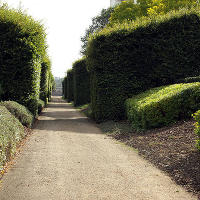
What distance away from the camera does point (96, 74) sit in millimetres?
13039

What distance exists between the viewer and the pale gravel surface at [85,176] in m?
4.16

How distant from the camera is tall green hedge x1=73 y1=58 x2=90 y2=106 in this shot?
23250 millimetres

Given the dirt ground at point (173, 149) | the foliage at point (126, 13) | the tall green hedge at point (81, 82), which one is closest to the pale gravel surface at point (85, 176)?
the dirt ground at point (173, 149)

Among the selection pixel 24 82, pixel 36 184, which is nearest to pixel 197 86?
pixel 36 184

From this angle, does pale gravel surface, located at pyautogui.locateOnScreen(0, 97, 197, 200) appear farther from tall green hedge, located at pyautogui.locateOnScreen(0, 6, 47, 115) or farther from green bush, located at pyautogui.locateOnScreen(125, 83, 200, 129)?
tall green hedge, located at pyautogui.locateOnScreen(0, 6, 47, 115)

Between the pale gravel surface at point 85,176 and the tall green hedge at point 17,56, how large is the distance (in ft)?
16.6

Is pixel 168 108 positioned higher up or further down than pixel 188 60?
further down

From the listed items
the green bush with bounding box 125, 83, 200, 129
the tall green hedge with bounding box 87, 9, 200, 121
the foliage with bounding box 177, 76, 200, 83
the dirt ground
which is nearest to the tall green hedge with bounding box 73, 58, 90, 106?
the tall green hedge with bounding box 87, 9, 200, 121

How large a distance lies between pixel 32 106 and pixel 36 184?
27.9 ft

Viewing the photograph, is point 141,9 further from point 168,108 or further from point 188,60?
point 168,108

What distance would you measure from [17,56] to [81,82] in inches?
470

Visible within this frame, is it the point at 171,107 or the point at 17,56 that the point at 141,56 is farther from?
the point at 17,56

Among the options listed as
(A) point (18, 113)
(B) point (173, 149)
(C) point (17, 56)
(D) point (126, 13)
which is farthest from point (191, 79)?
(D) point (126, 13)

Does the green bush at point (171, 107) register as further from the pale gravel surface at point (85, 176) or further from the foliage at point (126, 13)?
the foliage at point (126, 13)
